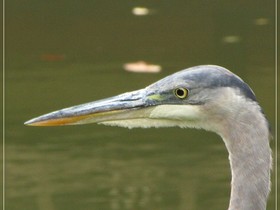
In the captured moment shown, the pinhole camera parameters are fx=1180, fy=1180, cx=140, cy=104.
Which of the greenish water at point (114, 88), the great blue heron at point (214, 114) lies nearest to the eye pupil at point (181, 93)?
the great blue heron at point (214, 114)

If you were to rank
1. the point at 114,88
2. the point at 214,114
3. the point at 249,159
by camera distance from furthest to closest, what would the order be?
the point at 114,88, the point at 214,114, the point at 249,159

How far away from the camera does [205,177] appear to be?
827 centimetres

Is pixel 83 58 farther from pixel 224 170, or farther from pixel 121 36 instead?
pixel 224 170

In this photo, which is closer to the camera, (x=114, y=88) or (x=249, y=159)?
(x=249, y=159)

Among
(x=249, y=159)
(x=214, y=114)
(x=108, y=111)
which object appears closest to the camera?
(x=249, y=159)

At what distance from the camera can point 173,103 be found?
182 inches

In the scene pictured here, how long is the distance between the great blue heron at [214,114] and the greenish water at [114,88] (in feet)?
10.1

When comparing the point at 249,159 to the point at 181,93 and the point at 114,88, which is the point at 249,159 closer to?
the point at 181,93

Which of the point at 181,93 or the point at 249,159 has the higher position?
the point at 181,93

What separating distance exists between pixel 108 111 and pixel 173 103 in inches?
10.8

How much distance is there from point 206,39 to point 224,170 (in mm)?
3075

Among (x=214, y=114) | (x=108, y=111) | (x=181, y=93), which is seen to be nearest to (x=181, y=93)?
(x=181, y=93)

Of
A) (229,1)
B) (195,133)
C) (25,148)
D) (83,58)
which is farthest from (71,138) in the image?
(229,1)

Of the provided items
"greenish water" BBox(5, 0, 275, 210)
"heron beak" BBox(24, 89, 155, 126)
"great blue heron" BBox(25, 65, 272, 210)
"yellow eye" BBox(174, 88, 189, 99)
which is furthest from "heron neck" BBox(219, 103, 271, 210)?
"greenish water" BBox(5, 0, 275, 210)
